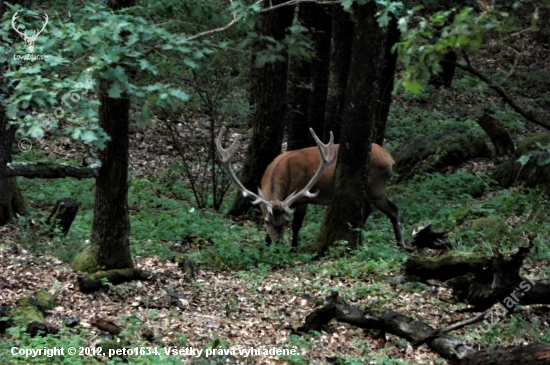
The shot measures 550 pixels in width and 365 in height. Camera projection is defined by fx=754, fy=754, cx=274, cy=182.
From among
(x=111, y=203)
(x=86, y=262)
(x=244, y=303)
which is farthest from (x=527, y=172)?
(x=86, y=262)

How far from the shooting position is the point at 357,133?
1013cm

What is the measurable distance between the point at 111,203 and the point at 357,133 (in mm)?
3530

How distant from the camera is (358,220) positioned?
34.2ft

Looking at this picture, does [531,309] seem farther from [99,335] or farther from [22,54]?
[22,54]

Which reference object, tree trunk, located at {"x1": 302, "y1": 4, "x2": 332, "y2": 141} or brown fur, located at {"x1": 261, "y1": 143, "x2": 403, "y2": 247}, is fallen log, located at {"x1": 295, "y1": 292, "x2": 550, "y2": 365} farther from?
tree trunk, located at {"x1": 302, "y1": 4, "x2": 332, "y2": 141}

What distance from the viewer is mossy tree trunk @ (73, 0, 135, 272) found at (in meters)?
8.09

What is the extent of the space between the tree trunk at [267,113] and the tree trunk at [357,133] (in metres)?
2.79

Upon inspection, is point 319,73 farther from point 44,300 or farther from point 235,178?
point 44,300

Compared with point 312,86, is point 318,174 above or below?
below

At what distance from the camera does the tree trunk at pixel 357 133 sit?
9828 millimetres

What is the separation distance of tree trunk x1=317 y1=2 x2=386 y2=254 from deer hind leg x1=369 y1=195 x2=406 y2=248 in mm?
1381

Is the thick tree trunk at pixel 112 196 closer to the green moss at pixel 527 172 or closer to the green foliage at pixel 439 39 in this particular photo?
the green foliage at pixel 439 39

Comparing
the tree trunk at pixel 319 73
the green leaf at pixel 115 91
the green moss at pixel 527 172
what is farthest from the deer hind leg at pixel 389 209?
the green leaf at pixel 115 91

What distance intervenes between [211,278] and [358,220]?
2319 mm
